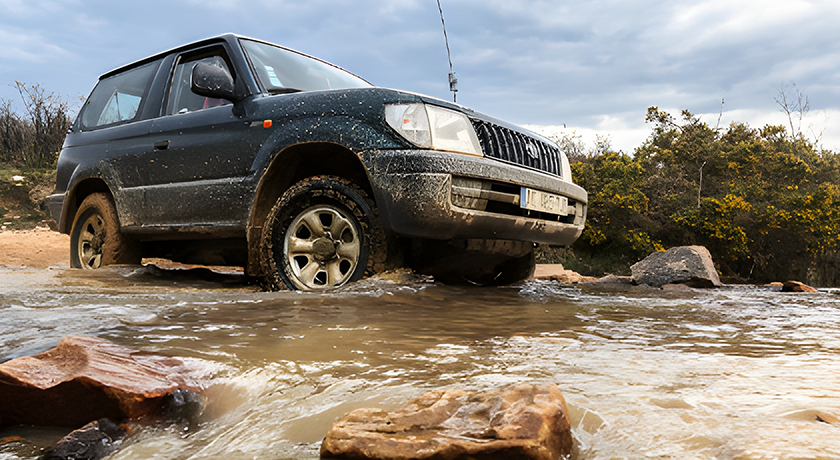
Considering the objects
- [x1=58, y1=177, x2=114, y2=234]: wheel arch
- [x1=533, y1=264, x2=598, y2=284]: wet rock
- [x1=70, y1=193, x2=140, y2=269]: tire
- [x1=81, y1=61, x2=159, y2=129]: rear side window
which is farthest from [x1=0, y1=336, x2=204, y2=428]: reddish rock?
[x1=533, y1=264, x2=598, y2=284]: wet rock

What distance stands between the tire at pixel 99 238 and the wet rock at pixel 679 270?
15.8ft

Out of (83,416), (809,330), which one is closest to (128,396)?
(83,416)

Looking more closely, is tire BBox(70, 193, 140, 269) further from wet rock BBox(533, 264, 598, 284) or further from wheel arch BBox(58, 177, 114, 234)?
wet rock BBox(533, 264, 598, 284)

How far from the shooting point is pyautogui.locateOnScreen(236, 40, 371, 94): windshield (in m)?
4.14

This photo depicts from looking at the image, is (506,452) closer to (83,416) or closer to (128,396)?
(128,396)

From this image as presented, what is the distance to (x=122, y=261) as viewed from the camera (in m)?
4.84

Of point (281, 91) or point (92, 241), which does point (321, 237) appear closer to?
point (281, 91)

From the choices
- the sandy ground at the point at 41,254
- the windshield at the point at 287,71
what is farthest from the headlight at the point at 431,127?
the sandy ground at the point at 41,254

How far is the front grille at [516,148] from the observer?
11.7 ft

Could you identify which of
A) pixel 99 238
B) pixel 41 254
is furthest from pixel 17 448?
pixel 41 254

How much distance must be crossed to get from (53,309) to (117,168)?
2405 mm

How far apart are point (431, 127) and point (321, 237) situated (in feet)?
3.21

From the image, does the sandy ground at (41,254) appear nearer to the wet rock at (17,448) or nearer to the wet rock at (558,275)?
the wet rock at (558,275)

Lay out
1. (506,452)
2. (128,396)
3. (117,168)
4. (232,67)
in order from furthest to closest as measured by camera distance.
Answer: (117,168) < (232,67) < (128,396) < (506,452)
